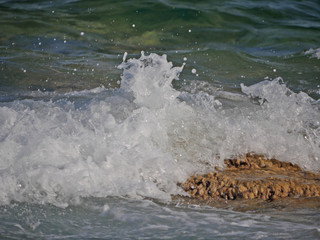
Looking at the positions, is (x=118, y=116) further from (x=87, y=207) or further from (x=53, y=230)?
(x=53, y=230)

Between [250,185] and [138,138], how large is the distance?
0.96 meters

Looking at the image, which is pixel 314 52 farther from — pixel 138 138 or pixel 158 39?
pixel 138 138

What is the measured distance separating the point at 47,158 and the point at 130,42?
178 inches

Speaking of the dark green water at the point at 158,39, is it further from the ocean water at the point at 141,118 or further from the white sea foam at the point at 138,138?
the white sea foam at the point at 138,138

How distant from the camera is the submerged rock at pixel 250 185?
10.8 feet

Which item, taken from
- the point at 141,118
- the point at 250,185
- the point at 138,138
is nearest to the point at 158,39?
the point at 141,118

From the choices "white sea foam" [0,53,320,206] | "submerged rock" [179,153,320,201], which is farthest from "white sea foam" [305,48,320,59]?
"submerged rock" [179,153,320,201]

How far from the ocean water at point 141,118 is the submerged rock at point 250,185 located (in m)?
0.16

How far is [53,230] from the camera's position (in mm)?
2594

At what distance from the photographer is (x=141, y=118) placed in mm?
3959

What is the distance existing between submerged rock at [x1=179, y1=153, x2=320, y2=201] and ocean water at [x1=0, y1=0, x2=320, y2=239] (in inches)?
6.3

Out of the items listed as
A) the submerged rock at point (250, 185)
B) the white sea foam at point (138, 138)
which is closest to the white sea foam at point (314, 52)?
the white sea foam at point (138, 138)

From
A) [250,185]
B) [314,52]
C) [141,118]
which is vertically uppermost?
[314,52]

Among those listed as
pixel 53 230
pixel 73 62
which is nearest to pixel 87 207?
pixel 53 230
